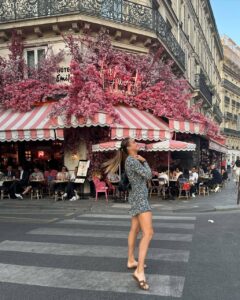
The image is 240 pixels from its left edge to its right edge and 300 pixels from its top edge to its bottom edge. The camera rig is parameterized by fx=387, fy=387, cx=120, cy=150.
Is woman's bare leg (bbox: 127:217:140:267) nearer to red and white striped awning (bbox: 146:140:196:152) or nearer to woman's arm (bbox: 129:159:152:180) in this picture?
woman's arm (bbox: 129:159:152:180)

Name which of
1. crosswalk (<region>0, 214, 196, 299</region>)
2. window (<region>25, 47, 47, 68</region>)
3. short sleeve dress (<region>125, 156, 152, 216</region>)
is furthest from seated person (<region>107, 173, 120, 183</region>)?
short sleeve dress (<region>125, 156, 152, 216</region>)

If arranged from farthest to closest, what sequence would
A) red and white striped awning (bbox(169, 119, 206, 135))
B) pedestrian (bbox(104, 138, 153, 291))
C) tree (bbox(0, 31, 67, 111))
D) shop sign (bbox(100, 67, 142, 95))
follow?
red and white striped awning (bbox(169, 119, 206, 135))
shop sign (bbox(100, 67, 142, 95))
tree (bbox(0, 31, 67, 111))
pedestrian (bbox(104, 138, 153, 291))

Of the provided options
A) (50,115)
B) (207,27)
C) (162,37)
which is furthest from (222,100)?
(50,115)

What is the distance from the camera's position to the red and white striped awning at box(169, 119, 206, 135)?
1555 cm

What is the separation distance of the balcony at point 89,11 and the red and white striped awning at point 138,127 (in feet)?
12.5

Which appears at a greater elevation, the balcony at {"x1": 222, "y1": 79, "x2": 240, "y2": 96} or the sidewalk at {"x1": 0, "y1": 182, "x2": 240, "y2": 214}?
the balcony at {"x1": 222, "y1": 79, "x2": 240, "y2": 96}

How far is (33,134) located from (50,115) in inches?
36.5

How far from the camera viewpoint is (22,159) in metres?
17.3

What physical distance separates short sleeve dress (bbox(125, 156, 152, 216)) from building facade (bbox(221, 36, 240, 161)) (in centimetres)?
5485

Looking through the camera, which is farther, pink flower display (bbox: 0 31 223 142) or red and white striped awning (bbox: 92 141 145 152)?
pink flower display (bbox: 0 31 223 142)

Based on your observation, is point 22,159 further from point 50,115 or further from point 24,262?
point 24,262

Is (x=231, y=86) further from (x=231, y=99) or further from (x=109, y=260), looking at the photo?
(x=109, y=260)

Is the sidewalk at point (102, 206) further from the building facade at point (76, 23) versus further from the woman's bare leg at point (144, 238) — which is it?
the woman's bare leg at point (144, 238)

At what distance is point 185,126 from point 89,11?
19.5 ft
